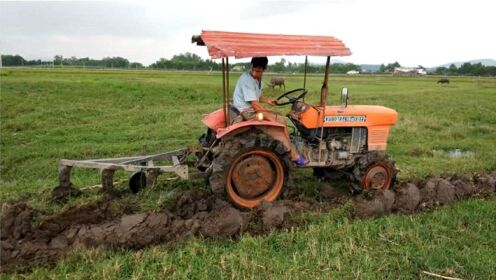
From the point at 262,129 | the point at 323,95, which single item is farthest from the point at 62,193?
the point at 323,95

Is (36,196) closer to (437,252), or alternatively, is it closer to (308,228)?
(308,228)

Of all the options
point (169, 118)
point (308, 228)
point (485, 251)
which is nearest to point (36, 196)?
point (308, 228)

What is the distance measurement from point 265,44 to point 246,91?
67 cm

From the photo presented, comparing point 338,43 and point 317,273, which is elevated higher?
point 338,43

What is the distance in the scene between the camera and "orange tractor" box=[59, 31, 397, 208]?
5582 mm

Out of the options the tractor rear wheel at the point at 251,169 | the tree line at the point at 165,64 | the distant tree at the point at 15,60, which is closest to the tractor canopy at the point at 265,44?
the tractor rear wheel at the point at 251,169

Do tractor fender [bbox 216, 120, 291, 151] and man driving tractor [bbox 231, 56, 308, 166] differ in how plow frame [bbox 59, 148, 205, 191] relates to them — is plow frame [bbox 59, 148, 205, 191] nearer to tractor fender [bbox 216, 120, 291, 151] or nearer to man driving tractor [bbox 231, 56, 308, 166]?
tractor fender [bbox 216, 120, 291, 151]

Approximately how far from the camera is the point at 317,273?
4.09 m

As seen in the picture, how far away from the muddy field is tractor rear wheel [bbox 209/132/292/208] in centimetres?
22

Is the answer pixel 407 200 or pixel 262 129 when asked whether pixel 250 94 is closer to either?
pixel 262 129

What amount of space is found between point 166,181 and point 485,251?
4.49 meters

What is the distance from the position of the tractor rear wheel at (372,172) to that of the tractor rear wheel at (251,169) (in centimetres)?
112

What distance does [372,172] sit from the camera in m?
6.30

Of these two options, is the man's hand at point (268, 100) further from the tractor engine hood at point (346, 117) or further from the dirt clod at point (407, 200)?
the dirt clod at point (407, 200)
